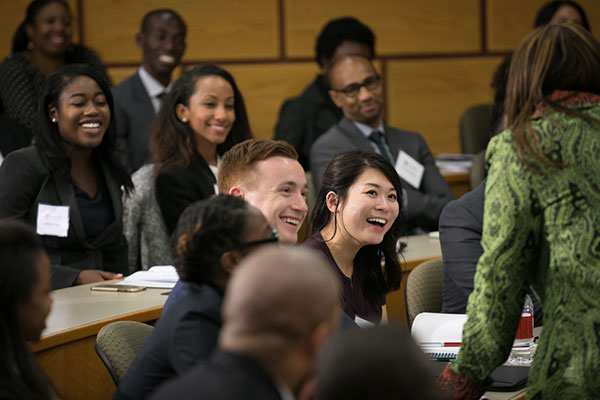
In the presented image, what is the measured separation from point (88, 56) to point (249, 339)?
4.13m

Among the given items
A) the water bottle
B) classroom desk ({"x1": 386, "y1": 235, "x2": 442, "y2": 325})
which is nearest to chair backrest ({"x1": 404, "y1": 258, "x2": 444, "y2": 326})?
classroom desk ({"x1": 386, "y1": 235, "x2": 442, "y2": 325})

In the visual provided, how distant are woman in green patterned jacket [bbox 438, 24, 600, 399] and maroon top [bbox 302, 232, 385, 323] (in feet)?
3.26

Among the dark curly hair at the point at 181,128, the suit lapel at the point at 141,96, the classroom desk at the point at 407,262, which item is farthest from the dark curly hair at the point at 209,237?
the suit lapel at the point at 141,96

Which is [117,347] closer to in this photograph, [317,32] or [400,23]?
[317,32]

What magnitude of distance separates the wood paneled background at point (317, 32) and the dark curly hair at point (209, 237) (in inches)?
191

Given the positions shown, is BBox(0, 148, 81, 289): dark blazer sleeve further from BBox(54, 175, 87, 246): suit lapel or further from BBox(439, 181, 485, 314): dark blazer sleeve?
BBox(439, 181, 485, 314): dark blazer sleeve

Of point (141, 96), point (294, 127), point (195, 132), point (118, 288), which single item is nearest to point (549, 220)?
point (118, 288)

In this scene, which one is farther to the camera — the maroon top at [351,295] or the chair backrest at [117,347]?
the maroon top at [351,295]

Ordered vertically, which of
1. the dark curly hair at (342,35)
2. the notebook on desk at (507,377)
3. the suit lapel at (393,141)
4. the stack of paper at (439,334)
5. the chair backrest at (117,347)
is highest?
the dark curly hair at (342,35)

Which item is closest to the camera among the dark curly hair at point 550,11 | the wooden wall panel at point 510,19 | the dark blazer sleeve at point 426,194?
the dark blazer sleeve at point 426,194

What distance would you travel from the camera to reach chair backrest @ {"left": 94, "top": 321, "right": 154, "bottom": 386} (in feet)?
6.81

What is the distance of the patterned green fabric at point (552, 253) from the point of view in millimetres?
1519

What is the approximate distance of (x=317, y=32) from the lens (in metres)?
6.48

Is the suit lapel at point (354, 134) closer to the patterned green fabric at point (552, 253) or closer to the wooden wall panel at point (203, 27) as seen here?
the wooden wall panel at point (203, 27)
